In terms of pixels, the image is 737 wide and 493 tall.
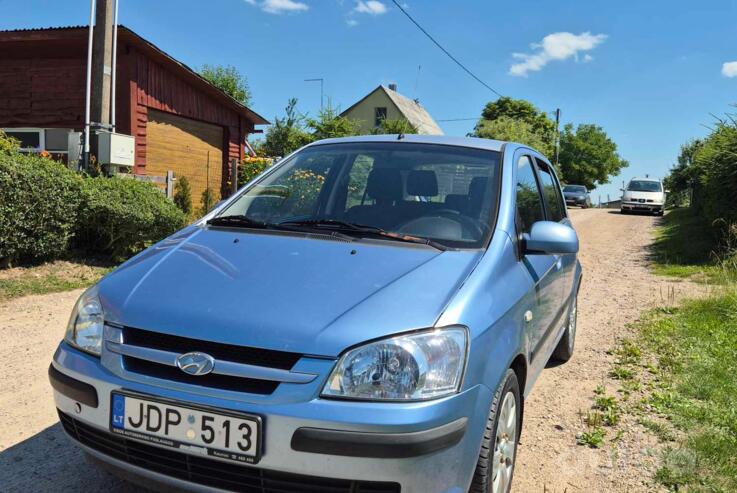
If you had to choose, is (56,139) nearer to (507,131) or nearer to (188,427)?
(188,427)

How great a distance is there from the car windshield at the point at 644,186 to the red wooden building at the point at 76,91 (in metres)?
19.2

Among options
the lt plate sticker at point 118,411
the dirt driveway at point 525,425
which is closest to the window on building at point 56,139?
the dirt driveway at point 525,425

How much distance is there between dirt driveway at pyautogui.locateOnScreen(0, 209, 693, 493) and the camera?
284 cm

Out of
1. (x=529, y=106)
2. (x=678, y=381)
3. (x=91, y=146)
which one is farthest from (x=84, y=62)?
(x=529, y=106)

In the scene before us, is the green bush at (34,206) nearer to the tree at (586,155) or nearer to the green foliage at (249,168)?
the green foliage at (249,168)

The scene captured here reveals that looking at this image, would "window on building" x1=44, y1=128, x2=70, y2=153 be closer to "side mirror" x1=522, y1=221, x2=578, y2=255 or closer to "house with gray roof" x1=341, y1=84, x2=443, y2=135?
"side mirror" x1=522, y1=221, x2=578, y2=255

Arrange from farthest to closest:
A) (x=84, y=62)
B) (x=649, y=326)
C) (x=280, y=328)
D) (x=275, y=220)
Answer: (x=84, y=62)
(x=649, y=326)
(x=275, y=220)
(x=280, y=328)

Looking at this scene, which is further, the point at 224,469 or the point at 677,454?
the point at 677,454

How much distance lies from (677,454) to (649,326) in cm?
307

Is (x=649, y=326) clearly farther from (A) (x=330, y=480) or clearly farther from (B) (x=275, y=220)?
(A) (x=330, y=480)

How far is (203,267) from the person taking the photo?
7.96 feet

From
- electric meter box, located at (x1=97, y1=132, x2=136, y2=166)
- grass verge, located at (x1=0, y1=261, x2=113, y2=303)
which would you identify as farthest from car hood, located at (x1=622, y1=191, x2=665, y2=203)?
grass verge, located at (x1=0, y1=261, x2=113, y2=303)

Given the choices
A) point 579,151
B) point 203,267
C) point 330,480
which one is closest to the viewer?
point 330,480

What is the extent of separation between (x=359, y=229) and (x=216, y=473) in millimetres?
1266
